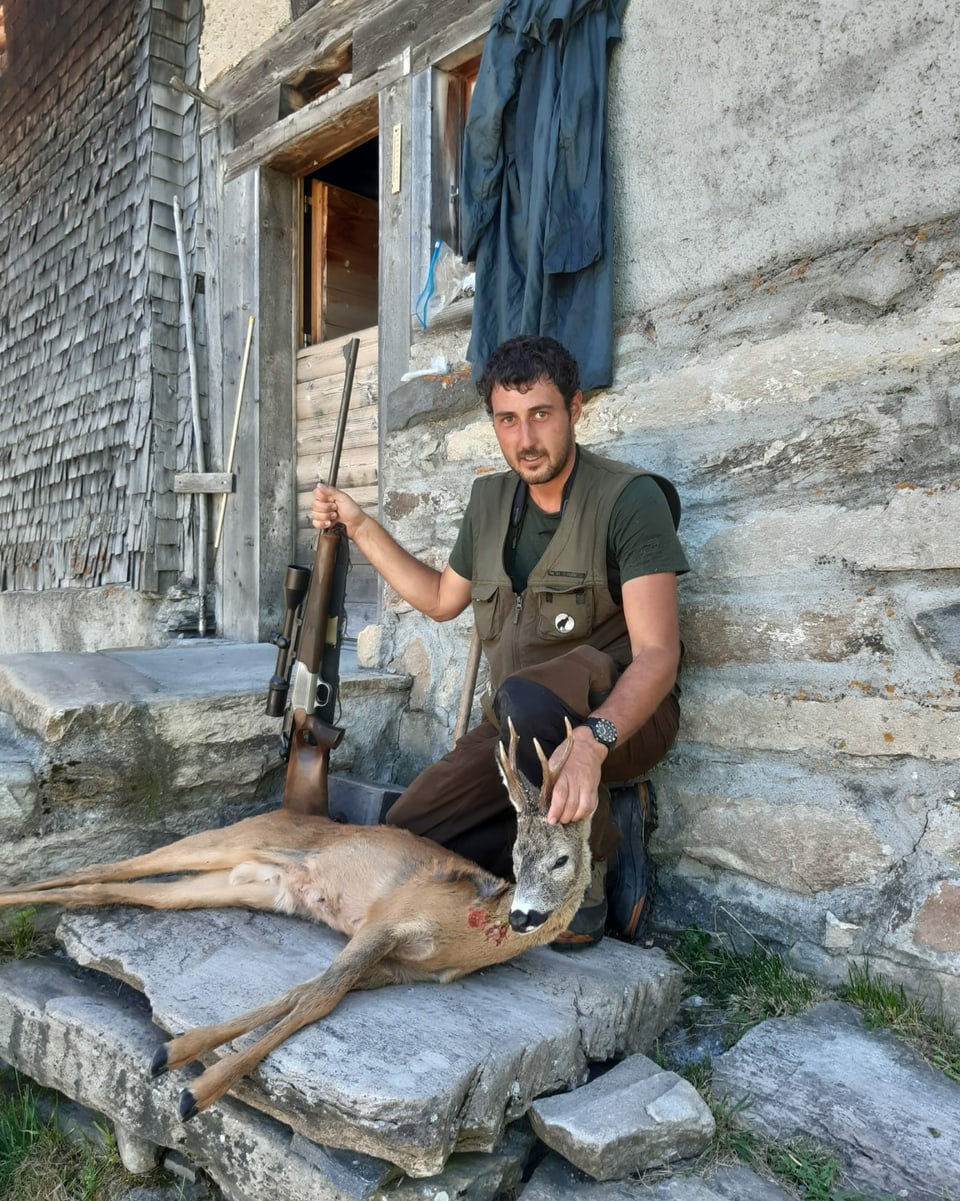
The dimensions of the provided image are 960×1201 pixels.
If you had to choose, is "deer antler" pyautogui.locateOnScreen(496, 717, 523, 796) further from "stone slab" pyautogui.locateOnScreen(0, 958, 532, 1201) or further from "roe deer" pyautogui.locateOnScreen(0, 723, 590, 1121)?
"stone slab" pyautogui.locateOnScreen(0, 958, 532, 1201)

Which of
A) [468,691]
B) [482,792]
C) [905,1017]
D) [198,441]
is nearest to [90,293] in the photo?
[198,441]

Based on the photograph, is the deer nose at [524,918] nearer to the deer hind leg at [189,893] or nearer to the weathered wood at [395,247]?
the deer hind leg at [189,893]

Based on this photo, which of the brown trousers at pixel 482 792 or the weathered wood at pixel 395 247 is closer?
the brown trousers at pixel 482 792

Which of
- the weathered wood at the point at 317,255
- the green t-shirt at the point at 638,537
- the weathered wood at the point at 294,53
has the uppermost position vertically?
the weathered wood at the point at 294,53

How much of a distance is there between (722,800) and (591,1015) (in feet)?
3.31

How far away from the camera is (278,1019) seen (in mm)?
2338

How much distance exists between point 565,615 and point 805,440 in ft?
3.25

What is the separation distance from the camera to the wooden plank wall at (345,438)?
18.8 feet

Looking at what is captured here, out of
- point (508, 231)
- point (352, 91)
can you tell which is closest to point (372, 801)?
point (508, 231)

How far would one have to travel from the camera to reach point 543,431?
3.13 meters

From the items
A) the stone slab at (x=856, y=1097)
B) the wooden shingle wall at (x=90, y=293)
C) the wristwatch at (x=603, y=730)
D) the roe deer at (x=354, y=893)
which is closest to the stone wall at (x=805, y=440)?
the stone slab at (x=856, y=1097)

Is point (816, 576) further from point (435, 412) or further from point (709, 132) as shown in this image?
point (435, 412)

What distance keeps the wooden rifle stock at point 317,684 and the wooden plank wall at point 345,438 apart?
1873 millimetres

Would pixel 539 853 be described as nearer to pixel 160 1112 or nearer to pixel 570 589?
pixel 570 589
